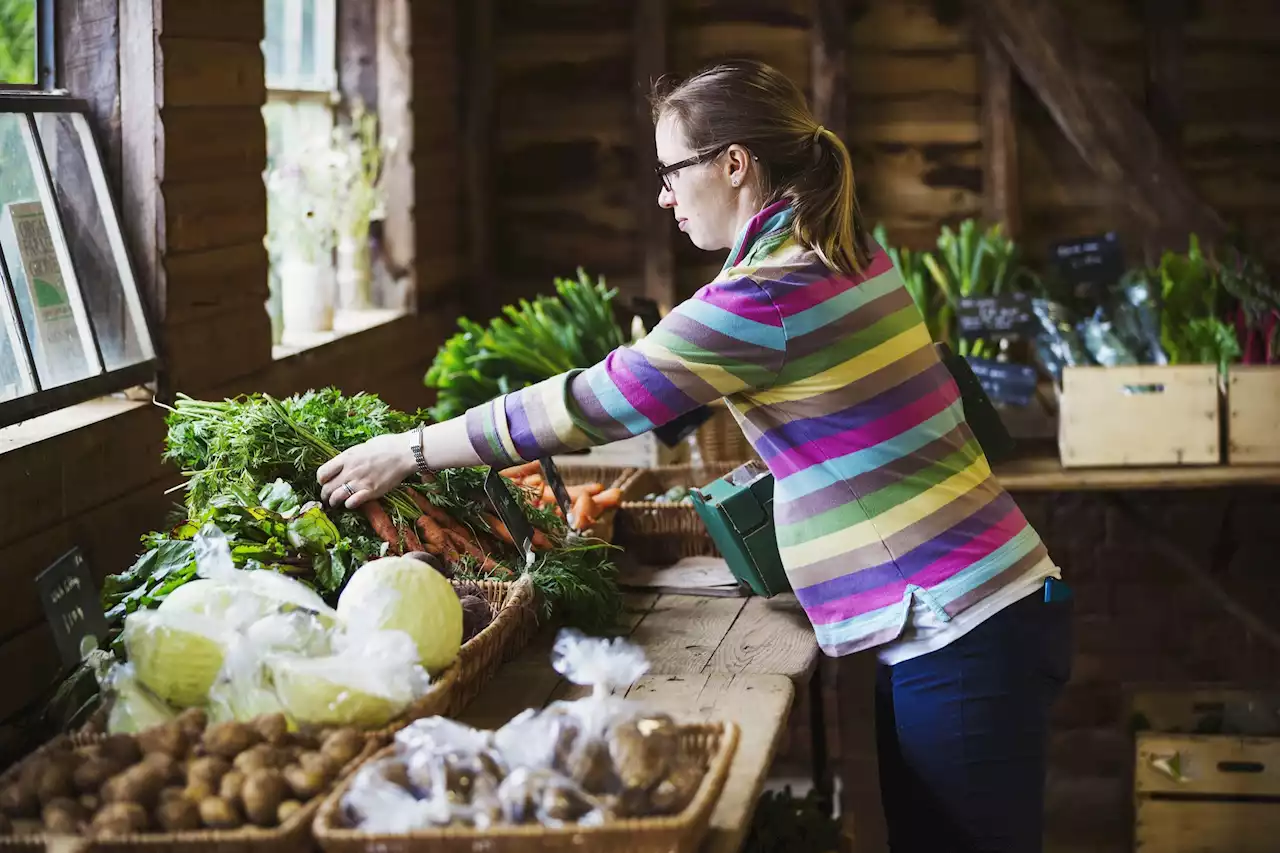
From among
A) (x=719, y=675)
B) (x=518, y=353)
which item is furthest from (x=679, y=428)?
(x=719, y=675)

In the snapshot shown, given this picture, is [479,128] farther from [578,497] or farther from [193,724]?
[193,724]

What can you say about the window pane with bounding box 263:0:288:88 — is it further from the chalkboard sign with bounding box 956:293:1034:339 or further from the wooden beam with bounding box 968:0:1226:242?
the wooden beam with bounding box 968:0:1226:242

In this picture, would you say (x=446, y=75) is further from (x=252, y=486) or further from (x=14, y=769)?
(x=14, y=769)

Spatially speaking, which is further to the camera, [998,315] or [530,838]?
[998,315]

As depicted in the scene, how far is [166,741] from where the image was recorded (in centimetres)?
165

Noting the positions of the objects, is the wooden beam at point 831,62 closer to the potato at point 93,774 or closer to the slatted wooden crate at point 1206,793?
the slatted wooden crate at point 1206,793

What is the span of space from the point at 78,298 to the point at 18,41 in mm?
471

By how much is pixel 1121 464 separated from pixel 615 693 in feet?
6.75

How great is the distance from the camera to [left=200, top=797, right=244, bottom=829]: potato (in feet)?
5.04

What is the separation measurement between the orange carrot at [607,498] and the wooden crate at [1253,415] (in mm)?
1700

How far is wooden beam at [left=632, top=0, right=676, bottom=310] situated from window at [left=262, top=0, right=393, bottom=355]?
94cm

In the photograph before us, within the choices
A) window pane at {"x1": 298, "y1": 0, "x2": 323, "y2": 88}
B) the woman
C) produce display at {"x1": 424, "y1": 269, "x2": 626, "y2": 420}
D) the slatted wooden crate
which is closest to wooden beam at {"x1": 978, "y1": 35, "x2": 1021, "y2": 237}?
produce display at {"x1": 424, "y1": 269, "x2": 626, "y2": 420}

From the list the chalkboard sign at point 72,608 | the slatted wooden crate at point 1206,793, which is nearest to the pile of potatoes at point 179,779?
the chalkboard sign at point 72,608

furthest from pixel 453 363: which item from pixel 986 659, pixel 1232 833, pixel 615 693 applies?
pixel 1232 833
